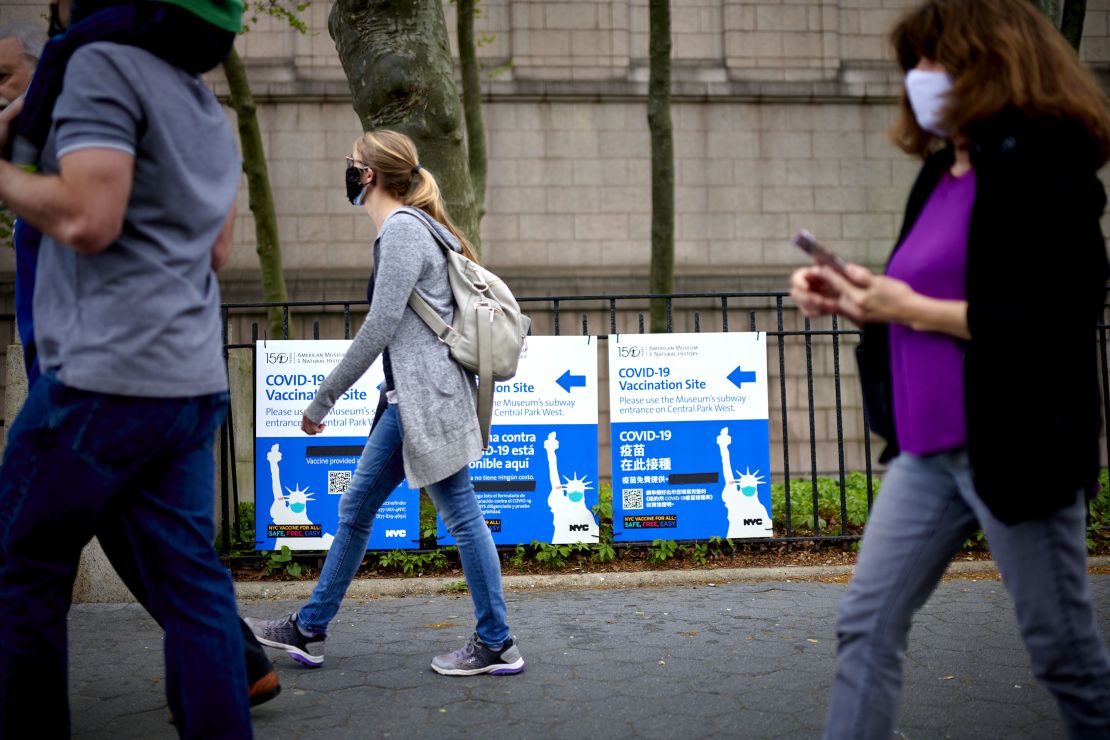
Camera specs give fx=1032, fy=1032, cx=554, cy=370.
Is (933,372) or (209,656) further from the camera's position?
(209,656)

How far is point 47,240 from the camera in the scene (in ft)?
7.43

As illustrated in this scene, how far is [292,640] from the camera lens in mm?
3953

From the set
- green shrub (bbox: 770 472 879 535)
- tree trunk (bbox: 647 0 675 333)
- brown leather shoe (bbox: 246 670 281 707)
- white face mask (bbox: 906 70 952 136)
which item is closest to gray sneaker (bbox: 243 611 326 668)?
brown leather shoe (bbox: 246 670 281 707)

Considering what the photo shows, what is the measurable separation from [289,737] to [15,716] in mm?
1157

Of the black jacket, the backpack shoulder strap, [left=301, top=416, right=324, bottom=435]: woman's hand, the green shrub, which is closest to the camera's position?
the black jacket

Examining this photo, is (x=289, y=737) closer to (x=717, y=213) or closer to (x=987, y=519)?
(x=987, y=519)

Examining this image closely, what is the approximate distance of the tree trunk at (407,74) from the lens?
6.55 metres

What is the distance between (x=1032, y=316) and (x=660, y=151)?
792 centimetres

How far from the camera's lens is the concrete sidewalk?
10.9 ft

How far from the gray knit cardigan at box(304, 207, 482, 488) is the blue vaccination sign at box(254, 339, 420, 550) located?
225 cm

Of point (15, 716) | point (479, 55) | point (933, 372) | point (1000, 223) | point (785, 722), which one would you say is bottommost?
point (785, 722)

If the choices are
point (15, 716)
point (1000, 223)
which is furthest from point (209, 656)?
point (1000, 223)

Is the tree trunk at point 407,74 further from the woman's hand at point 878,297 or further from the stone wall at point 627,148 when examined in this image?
the stone wall at point 627,148

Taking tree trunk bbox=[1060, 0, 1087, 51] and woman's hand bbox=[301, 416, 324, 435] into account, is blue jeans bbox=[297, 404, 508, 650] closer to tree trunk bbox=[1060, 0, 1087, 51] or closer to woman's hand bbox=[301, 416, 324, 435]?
woman's hand bbox=[301, 416, 324, 435]
